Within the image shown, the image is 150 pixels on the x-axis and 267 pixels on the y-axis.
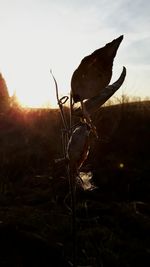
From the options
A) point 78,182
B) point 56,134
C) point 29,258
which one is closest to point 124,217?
point 29,258

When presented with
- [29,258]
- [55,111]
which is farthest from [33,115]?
[29,258]

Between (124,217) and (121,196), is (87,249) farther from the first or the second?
(121,196)

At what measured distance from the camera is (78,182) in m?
1.41

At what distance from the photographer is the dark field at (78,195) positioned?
103 inches

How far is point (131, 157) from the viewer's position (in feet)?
22.9

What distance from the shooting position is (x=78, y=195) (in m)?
4.82

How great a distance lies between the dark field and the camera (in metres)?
2.62

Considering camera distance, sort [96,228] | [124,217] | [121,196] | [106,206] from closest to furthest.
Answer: [96,228]
[124,217]
[106,206]
[121,196]

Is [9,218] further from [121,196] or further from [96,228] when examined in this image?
[121,196]

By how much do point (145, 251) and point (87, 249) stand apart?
44 centimetres

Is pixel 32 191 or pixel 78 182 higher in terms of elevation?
pixel 78 182

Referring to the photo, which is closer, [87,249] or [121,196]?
[87,249]

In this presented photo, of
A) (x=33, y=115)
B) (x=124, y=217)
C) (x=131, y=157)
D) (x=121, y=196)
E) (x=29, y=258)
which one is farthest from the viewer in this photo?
(x=33, y=115)

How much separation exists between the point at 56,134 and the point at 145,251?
5.58m
